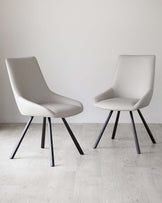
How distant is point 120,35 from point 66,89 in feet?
2.99

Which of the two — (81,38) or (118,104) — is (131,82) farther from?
(81,38)

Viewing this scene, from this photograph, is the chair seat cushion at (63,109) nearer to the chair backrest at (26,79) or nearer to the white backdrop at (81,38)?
the chair backrest at (26,79)

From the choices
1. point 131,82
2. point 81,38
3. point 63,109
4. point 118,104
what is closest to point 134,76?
point 131,82

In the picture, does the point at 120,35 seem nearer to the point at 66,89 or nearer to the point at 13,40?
the point at 66,89

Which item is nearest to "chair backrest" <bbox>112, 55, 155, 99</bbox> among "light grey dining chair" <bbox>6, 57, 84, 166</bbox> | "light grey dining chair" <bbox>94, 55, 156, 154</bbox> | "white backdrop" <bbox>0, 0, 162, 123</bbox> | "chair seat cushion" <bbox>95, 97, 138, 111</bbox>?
"light grey dining chair" <bbox>94, 55, 156, 154</bbox>

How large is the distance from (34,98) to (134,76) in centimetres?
109

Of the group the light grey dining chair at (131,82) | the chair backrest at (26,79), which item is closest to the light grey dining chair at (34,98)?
the chair backrest at (26,79)

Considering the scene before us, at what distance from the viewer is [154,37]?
14.8ft

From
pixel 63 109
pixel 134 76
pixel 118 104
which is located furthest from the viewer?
pixel 134 76

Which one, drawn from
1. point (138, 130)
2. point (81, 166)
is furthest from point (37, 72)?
point (138, 130)

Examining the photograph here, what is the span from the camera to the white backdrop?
14.7ft

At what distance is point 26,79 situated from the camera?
3664 mm

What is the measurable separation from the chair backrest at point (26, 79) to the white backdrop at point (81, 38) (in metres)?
0.84

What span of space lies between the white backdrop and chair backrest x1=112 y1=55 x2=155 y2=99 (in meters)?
0.52
